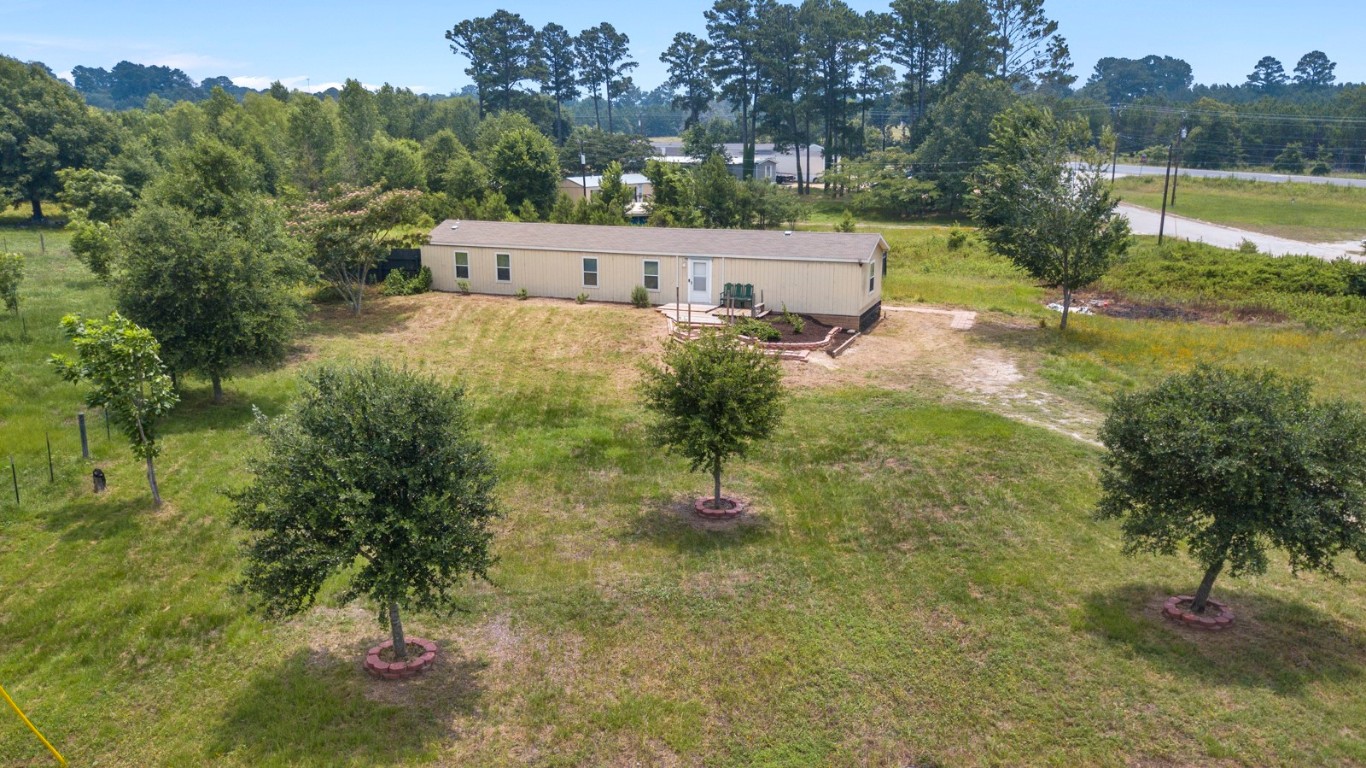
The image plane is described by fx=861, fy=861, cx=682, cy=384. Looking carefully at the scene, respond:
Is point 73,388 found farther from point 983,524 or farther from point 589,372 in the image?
point 983,524

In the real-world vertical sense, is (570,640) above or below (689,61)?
below

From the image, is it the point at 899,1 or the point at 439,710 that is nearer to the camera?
the point at 439,710

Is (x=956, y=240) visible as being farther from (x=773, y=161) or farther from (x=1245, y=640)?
(x=773, y=161)

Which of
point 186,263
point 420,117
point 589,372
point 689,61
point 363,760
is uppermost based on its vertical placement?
point 689,61

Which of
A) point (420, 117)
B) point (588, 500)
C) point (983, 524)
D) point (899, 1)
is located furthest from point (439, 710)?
point (420, 117)

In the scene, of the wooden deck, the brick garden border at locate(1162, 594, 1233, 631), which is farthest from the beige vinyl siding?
the brick garden border at locate(1162, 594, 1233, 631)

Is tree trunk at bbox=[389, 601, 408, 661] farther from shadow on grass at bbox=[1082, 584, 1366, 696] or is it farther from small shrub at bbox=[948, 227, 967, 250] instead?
small shrub at bbox=[948, 227, 967, 250]
